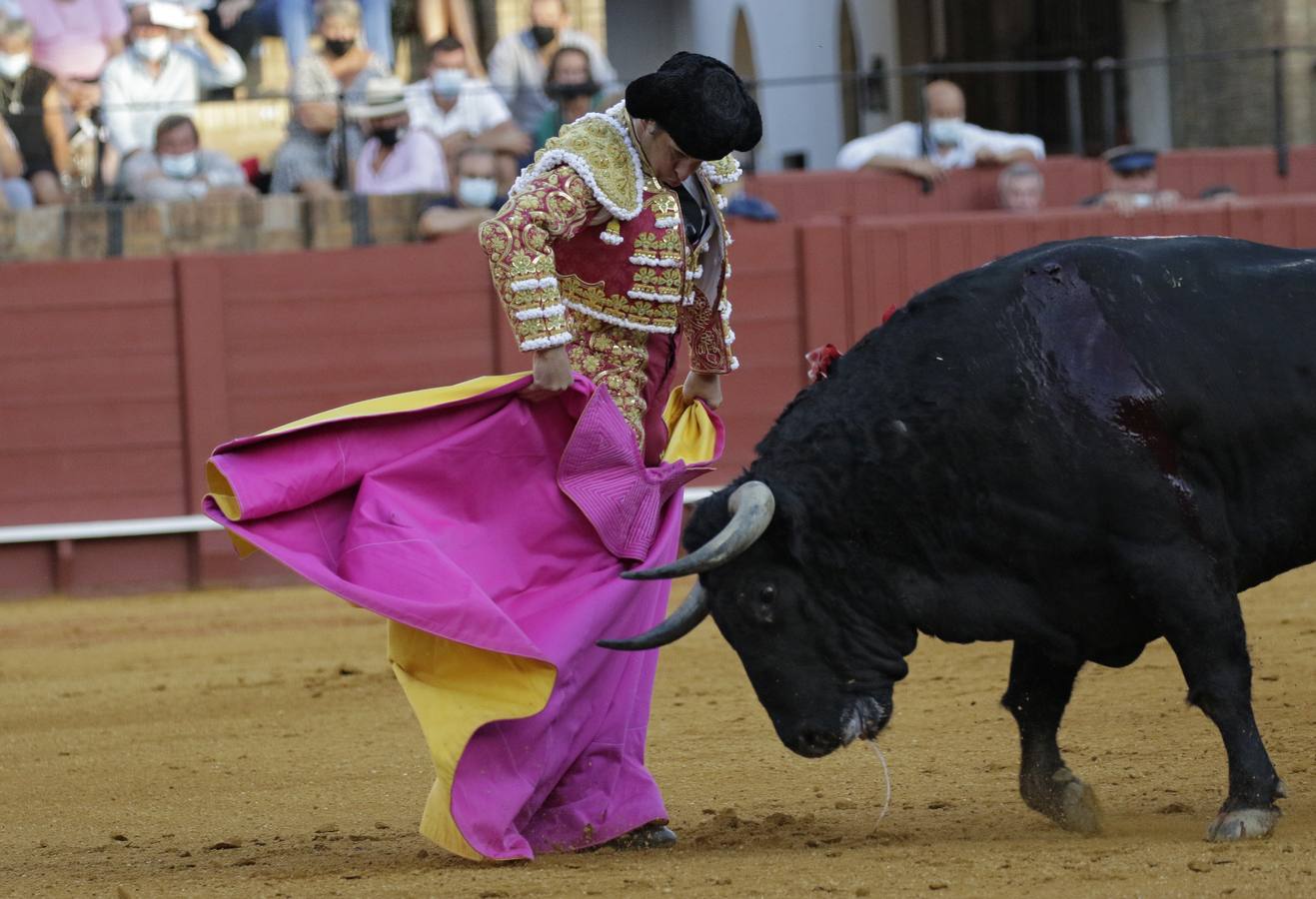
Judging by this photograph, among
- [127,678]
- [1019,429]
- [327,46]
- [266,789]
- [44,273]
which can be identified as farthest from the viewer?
[327,46]

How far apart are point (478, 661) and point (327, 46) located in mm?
6162

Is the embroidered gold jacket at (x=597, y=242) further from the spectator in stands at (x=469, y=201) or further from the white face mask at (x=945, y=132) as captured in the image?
the white face mask at (x=945, y=132)

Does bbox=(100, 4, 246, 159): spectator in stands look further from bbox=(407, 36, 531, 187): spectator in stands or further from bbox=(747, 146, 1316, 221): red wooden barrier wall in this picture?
bbox=(747, 146, 1316, 221): red wooden barrier wall

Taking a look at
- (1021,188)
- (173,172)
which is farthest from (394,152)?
(1021,188)

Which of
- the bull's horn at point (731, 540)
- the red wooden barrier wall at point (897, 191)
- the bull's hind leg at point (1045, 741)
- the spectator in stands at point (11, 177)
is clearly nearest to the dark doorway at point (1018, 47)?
the red wooden barrier wall at point (897, 191)

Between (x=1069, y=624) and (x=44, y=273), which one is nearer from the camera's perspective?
(x=1069, y=624)

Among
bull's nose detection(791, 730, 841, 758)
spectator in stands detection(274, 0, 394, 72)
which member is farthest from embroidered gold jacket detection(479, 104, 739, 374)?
spectator in stands detection(274, 0, 394, 72)

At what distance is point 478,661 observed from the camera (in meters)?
3.21

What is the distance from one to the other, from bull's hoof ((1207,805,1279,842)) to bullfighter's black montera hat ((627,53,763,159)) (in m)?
1.26

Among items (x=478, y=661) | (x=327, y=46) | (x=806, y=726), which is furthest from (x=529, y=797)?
(x=327, y=46)

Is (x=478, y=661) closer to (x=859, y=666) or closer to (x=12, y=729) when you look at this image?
(x=859, y=666)

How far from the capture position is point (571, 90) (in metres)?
8.43

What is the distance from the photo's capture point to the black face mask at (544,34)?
362 inches

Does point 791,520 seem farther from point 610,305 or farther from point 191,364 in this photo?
point 191,364
